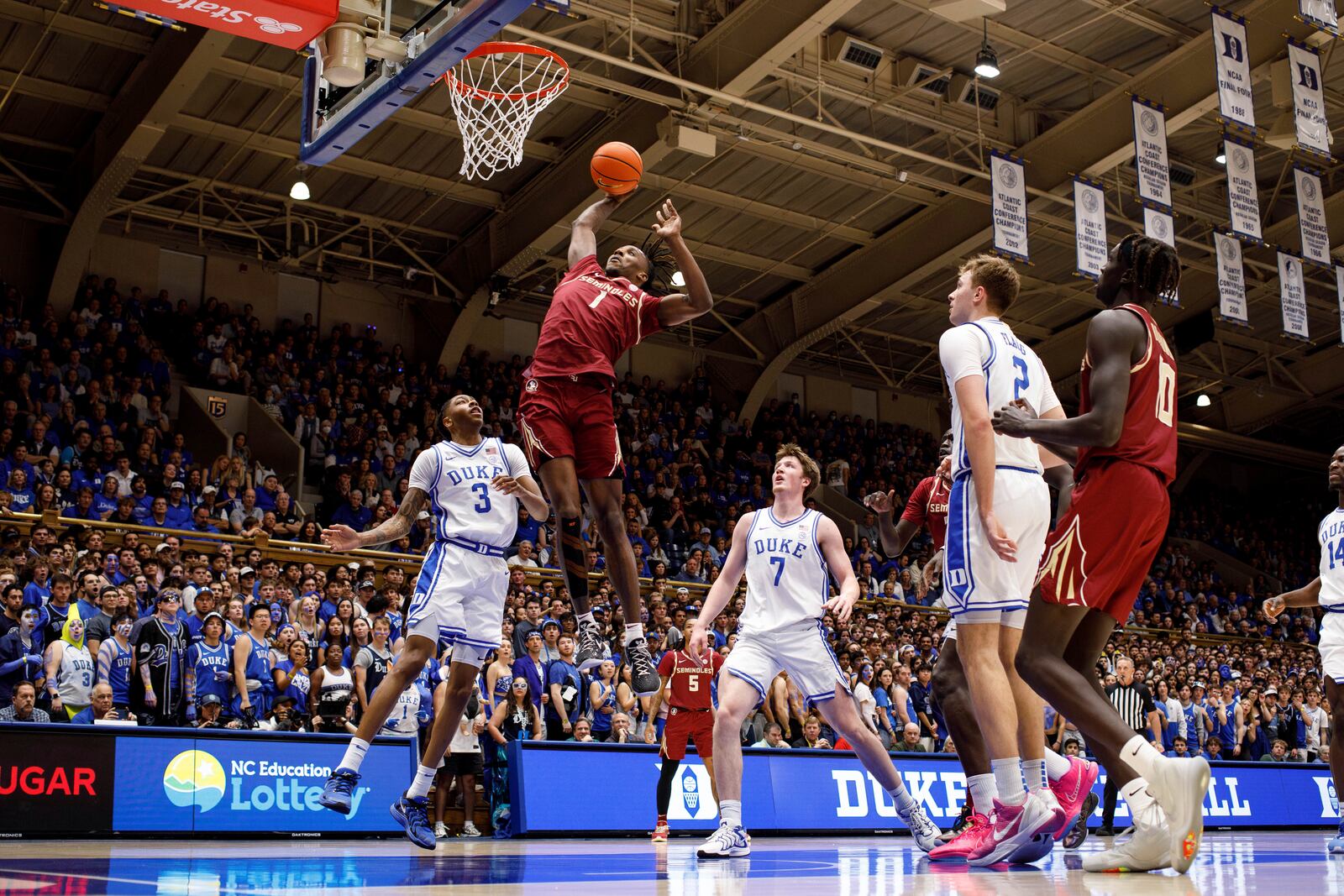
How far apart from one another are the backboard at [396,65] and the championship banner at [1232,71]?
11.5 metres

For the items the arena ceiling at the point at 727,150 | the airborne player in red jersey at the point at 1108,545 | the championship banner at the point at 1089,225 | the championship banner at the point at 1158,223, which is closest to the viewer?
the airborne player in red jersey at the point at 1108,545

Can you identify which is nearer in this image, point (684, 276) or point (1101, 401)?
point (1101, 401)

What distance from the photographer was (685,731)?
1166 centimetres

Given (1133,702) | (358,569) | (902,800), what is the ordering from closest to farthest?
(902,800)
(358,569)
(1133,702)

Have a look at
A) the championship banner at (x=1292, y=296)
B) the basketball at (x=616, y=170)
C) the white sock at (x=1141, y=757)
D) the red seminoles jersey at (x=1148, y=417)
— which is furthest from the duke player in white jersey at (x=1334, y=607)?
the championship banner at (x=1292, y=296)

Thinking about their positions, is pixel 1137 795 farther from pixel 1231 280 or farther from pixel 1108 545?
pixel 1231 280

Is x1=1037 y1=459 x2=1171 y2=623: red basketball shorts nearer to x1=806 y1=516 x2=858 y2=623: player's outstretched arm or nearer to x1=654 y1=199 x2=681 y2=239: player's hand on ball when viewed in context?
→ x1=806 y1=516 x2=858 y2=623: player's outstretched arm

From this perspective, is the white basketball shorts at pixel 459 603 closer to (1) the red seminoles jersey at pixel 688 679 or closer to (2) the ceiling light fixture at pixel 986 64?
(1) the red seminoles jersey at pixel 688 679

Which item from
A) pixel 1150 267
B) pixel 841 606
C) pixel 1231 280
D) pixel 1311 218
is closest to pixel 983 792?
pixel 841 606

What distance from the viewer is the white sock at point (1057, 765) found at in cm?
601

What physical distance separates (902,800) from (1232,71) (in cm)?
1333

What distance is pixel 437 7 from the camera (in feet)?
29.6

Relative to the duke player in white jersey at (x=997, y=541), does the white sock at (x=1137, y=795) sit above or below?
below

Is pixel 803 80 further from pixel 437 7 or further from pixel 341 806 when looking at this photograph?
pixel 341 806
